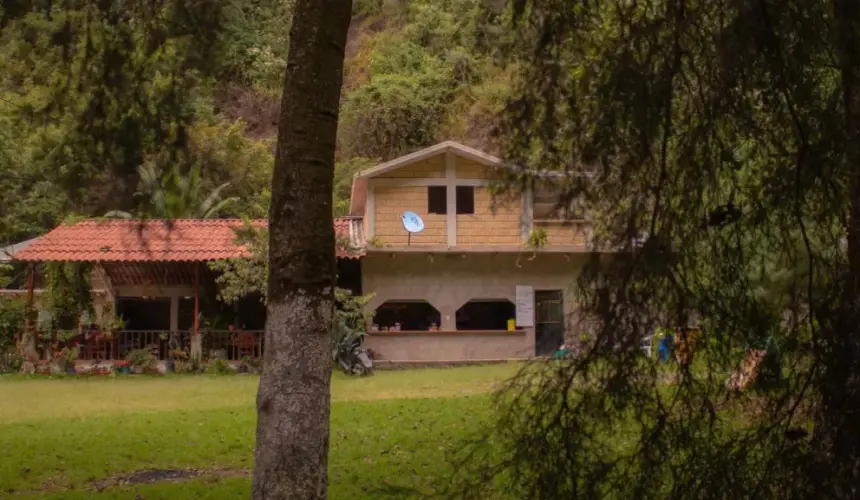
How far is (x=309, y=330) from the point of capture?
561 cm

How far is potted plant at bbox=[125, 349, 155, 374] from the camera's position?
20.2 meters

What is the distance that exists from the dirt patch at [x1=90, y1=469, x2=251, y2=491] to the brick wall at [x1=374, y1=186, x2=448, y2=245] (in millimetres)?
12650

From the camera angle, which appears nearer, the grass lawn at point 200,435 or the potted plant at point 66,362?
the grass lawn at point 200,435

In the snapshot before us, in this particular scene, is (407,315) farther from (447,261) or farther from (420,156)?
(420,156)

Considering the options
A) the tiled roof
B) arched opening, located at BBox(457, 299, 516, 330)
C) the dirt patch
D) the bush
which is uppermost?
the tiled roof

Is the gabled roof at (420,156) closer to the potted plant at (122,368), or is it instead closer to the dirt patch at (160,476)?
the potted plant at (122,368)

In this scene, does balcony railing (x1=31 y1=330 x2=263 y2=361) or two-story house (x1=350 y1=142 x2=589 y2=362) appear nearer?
balcony railing (x1=31 y1=330 x2=263 y2=361)

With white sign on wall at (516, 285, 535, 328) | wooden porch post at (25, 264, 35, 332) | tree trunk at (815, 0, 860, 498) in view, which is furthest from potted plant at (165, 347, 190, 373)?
tree trunk at (815, 0, 860, 498)

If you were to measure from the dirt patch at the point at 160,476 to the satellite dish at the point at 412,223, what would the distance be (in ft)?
39.5

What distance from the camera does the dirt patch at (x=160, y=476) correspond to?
339 inches

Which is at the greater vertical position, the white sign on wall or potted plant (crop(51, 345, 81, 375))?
the white sign on wall

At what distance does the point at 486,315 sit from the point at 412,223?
413 cm

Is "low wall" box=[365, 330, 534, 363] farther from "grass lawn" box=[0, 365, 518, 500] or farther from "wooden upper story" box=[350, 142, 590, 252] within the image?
"grass lawn" box=[0, 365, 518, 500]

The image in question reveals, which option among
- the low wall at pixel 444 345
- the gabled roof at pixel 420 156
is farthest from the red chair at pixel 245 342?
the gabled roof at pixel 420 156
